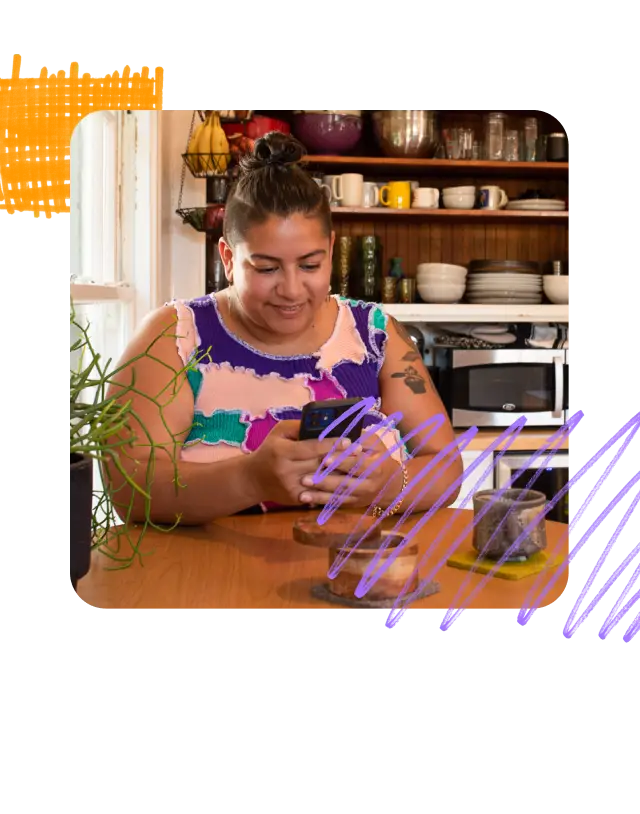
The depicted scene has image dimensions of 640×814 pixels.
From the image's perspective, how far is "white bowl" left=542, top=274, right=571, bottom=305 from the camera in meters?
3.38

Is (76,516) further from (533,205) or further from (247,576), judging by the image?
(533,205)

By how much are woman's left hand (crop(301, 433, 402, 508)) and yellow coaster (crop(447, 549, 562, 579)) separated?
14cm

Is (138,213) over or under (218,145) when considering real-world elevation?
under

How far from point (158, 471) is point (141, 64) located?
0.80m

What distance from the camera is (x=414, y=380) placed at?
5.36 feet

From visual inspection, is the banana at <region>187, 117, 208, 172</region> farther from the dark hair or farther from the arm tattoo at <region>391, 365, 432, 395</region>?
the arm tattoo at <region>391, 365, 432, 395</region>

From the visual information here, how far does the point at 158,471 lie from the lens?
1.35 meters

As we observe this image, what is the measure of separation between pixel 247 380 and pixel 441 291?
1.86 m

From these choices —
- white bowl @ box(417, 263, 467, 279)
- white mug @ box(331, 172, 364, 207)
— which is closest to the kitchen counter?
white bowl @ box(417, 263, 467, 279)

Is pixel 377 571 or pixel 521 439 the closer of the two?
Result: pixel 377 571

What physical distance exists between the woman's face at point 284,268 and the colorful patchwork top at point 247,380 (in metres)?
0.10

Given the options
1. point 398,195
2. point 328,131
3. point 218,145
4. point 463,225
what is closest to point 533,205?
point 463,225

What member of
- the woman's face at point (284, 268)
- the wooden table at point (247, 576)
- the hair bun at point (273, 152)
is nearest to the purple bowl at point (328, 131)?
the hair bun at point (273, 152)

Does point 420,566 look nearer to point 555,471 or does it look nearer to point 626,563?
point 626,563
